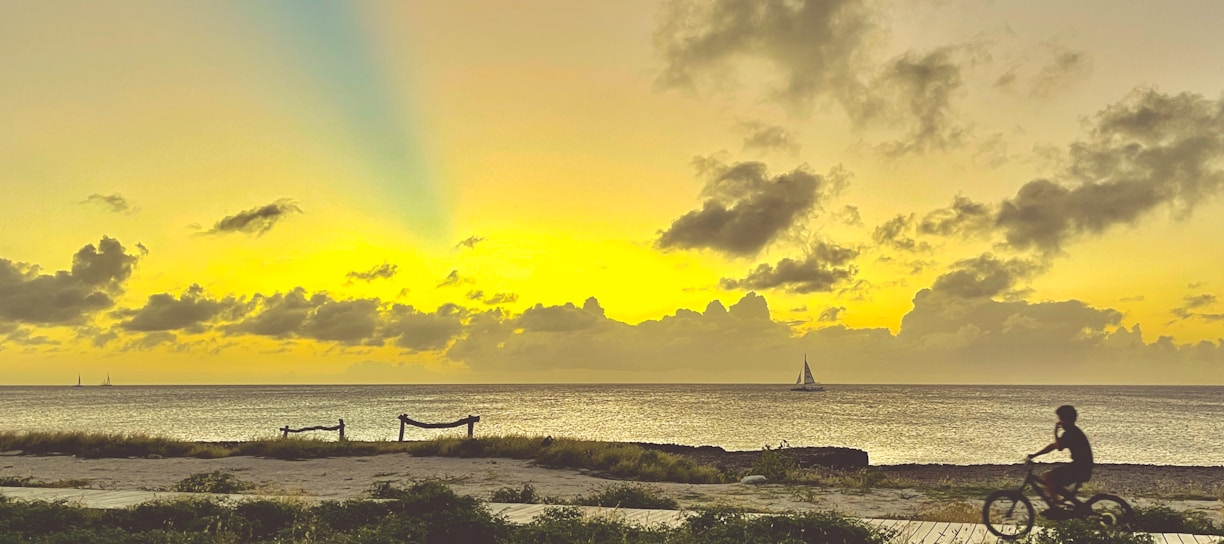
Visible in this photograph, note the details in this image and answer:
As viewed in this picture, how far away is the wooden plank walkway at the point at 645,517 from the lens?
1238 centimetres

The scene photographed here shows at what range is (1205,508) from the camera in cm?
1911

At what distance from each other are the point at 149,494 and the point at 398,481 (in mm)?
7043

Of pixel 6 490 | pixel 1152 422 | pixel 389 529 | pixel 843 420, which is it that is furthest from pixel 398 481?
pixel 1152 422

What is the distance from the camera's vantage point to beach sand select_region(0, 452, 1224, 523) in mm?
19875

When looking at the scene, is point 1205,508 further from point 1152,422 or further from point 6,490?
point 1152,422

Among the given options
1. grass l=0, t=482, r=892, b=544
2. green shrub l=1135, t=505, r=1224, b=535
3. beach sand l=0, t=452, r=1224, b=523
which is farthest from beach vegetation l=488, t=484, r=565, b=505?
green shrub l=1135, t=505, r=1224, b=535

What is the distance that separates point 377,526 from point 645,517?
4517 millimetres

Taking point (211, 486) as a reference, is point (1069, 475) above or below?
above

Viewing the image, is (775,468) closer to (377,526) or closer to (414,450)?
(414,450)

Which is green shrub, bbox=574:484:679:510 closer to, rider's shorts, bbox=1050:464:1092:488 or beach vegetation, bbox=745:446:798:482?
beach vegetation, bbox=745:446:798:482

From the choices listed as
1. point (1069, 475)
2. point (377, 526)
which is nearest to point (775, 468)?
point (1069, 475)

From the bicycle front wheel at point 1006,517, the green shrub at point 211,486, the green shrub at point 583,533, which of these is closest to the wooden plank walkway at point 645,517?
the bicycle front wheel at point 1006,517

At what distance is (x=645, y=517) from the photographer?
48.7ft

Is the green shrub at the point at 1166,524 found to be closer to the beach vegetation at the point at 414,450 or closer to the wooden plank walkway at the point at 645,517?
the wooden plank walkway at the point at 645,517
